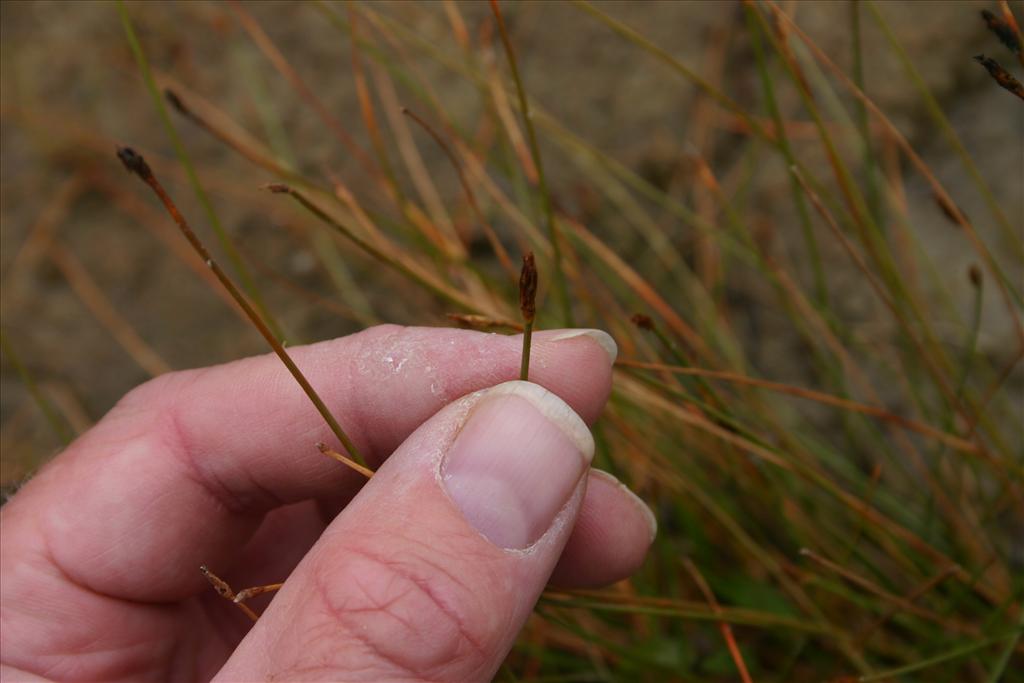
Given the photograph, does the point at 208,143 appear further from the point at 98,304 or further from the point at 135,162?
the point at 135,162

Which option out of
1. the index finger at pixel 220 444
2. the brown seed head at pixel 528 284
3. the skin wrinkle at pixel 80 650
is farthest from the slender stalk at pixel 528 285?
the skin wrinkle at pixel 80 650

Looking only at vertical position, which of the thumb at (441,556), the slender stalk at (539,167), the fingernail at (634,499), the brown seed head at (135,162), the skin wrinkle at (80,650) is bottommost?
the fingernail at (634,499)

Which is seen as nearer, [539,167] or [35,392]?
[539,167]

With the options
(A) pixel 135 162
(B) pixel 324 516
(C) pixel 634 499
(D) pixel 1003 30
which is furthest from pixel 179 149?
(D) pixel 1003 30

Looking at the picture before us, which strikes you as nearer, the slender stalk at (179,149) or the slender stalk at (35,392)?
the slender stalk at (179,149)

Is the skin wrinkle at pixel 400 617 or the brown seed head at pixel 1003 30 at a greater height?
the brown seed head at pixel 1003 30

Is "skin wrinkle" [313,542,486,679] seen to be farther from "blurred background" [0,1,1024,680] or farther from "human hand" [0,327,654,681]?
"blurred background" [0,1,1024,680]

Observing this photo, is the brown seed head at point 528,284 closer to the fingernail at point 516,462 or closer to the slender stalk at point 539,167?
the fingernail at point 516,462

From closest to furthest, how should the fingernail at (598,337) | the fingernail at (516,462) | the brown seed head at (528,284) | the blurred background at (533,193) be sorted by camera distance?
the brown seed head at (528,284) < the fingernail at (516,462) < the fingernail at (598,337) < the blurred background at (533,193)
